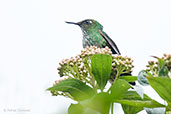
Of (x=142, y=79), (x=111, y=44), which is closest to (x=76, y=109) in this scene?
(x=142, y=79)

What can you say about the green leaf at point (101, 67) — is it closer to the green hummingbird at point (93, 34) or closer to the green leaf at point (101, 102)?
→ the green leaf at point (101, 102)

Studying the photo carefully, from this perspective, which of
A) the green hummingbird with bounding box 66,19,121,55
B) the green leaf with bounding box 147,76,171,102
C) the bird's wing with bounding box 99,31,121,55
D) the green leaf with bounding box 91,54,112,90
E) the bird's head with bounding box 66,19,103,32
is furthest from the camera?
the bird's head with bounding box 66,19,103,32

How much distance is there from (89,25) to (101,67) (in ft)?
8.48

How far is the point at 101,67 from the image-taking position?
5.65 feet

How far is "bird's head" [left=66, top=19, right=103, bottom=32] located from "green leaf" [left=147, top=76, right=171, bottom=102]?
2.83 meters

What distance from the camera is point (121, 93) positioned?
150cm

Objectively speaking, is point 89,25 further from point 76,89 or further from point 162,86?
point 162,86

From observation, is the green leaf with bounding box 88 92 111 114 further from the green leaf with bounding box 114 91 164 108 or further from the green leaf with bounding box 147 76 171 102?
the green leaf with bounding box 147 76 171 102

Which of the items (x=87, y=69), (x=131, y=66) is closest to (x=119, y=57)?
(x=131, y=66)

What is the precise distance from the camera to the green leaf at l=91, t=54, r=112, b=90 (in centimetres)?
170

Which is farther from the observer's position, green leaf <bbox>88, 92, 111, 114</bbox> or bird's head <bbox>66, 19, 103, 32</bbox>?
bird's head <bbox>66, 19, 103, 32</bbox>

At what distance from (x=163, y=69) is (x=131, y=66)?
43 cm

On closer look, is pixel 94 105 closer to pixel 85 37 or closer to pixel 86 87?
pixel 86 87

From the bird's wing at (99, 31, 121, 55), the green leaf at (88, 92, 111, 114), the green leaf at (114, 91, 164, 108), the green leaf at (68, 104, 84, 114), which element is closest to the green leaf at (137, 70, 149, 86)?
the green leaf at (114, 91, 164, 108)
